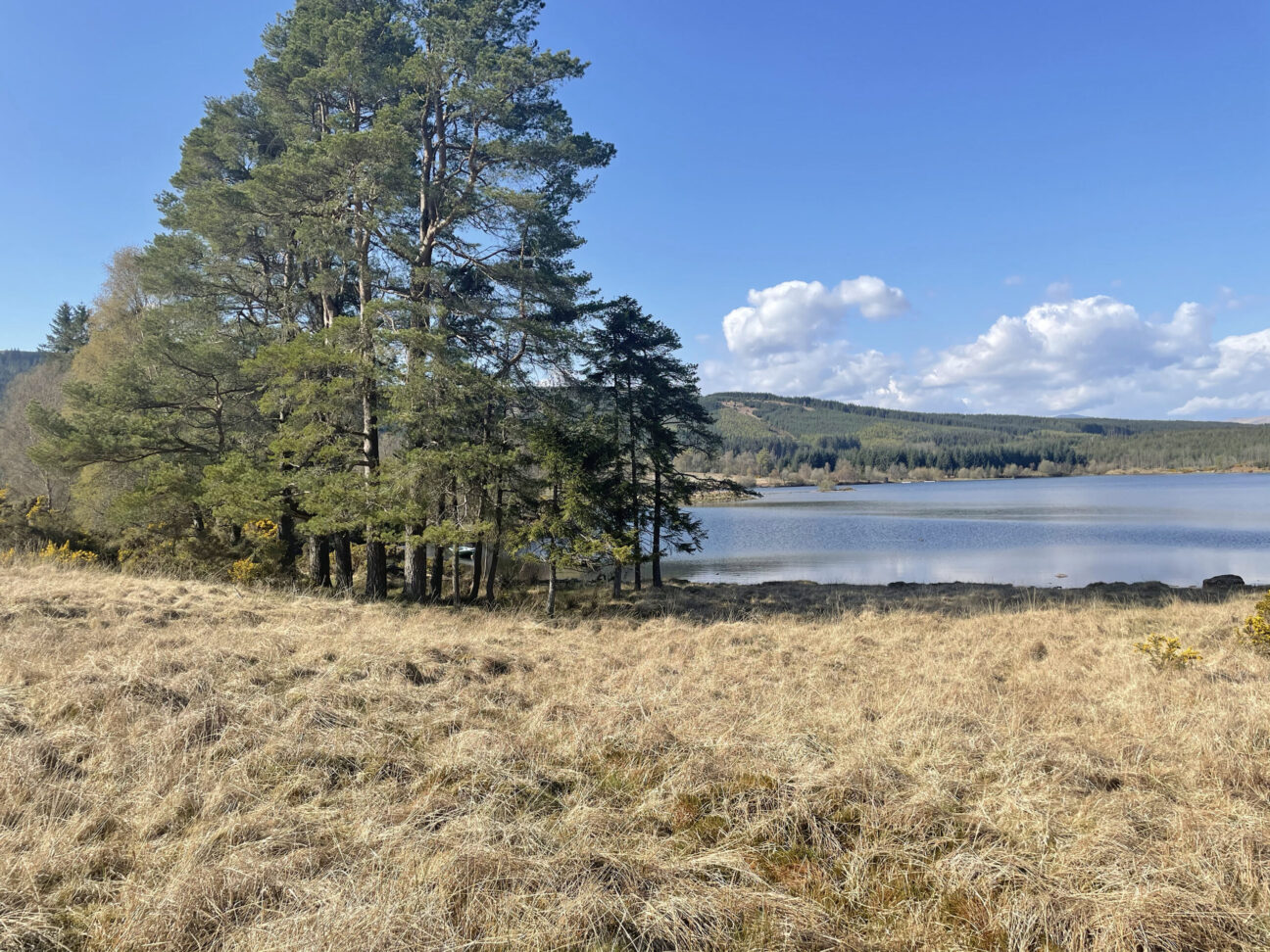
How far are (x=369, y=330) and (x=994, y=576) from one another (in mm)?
24568

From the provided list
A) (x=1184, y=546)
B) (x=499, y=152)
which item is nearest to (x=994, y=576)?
(x=1184, y=546)

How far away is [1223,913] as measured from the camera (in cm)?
286

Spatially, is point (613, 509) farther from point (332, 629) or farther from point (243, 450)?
point (243, 450)

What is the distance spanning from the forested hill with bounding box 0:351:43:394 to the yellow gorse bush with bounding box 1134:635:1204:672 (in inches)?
4236

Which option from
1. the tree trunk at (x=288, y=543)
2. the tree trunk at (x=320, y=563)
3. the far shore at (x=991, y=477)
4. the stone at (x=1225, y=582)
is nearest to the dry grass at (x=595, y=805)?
the tree trunk at (x=320, y=563)

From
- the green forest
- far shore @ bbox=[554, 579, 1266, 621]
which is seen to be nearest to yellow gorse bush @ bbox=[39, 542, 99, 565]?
the green forest

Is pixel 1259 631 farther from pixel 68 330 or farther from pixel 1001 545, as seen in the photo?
pixel 68 330

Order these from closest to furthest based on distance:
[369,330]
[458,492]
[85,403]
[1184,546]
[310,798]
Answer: [310,798] < [369,330] < [458,492] < [85,403] < [1184,546]

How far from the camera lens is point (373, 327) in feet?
43.5

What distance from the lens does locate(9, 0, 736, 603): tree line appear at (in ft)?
42.3

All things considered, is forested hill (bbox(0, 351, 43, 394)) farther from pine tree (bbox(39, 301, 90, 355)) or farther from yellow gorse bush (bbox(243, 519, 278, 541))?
yellow gorse bush (bbox(243, 519, 278, 541))

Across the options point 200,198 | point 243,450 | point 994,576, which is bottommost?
point 994,576

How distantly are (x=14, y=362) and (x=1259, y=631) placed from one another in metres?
133

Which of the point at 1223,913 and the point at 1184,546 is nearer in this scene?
the point at 1223,913
